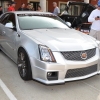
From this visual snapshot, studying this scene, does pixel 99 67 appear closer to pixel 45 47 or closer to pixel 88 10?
pixel 45 47

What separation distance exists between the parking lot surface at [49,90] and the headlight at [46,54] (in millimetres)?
654

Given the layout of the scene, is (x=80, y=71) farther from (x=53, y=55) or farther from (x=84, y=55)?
(x=53, y=55)

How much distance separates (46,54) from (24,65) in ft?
2.24

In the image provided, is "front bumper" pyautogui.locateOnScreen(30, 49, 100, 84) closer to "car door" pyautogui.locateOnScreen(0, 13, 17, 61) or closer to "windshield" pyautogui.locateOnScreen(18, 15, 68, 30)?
"car door" pyautogui.locateOnScreen(0, 13, 17, 61)

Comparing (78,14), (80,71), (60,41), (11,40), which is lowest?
(80,71)

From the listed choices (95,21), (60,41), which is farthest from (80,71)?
(95,21)

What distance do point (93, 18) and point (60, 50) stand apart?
258cm

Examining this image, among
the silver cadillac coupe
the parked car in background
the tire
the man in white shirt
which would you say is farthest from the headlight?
the parked car in background

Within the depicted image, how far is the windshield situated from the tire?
A: 0.78 meters

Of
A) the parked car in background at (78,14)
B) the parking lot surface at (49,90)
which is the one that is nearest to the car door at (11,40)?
the parking lot surface at (49,90)

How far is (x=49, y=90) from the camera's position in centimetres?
346

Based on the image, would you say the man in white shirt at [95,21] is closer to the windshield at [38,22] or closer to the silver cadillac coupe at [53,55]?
the windshield at [38,22]

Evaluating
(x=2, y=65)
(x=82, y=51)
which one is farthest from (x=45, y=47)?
(x=2, y=65)

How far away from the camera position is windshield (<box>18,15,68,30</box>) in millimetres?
4450
